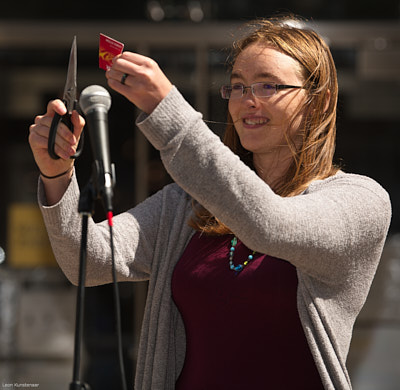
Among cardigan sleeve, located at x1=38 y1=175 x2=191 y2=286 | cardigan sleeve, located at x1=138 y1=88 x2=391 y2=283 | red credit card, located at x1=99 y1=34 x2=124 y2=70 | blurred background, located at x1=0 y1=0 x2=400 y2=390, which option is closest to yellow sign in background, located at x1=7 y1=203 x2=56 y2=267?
blurred background, located at x1=0 y1=0 x2=400 y2=390

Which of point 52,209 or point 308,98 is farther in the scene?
point 308,98

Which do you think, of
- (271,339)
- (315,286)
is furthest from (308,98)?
(271,339)

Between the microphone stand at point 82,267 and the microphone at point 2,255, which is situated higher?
the microphone stand at point 82,267

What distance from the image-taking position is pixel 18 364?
5.42 meters

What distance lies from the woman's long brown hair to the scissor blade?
47 cm

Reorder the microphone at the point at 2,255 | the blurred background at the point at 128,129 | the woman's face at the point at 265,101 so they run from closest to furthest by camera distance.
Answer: the woman's face at the point at 265,101 → the blurred background at the point at 128,129 → the microphone at the point at 2,255

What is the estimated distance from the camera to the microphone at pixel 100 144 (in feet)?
4.31

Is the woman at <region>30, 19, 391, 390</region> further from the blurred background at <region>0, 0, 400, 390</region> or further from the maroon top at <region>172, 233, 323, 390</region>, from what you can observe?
the blurred background at <region>0, 0, 400, 390</region>

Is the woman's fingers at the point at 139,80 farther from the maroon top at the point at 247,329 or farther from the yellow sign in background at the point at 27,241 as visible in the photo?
the yellow sign in background at the point at 27,241

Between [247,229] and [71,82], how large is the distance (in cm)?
51

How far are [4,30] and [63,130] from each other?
12.7 feet

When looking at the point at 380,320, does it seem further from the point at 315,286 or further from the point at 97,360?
the point at 315,286

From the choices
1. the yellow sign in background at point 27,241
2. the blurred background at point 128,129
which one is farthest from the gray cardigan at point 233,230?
the yellow sign in background at point 27,241

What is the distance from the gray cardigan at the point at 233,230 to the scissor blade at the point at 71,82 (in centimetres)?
22
